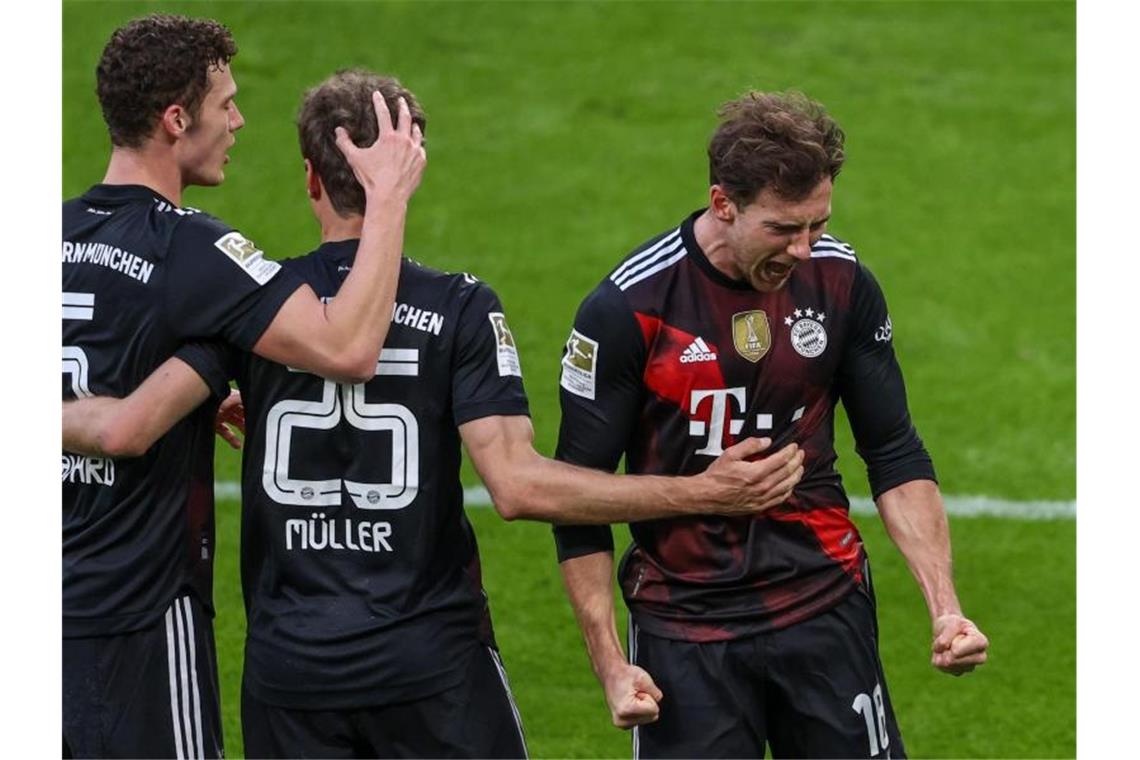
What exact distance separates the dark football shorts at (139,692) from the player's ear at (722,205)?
4.94ft

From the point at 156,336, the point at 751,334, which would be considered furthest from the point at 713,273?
the point at 156,336

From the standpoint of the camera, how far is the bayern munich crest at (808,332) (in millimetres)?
4527

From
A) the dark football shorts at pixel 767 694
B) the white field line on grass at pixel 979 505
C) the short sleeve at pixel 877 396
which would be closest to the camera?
the dark football shorts at pixel 767 694

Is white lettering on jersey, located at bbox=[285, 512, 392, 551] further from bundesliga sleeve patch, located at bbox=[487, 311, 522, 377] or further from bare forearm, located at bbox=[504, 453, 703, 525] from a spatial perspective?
bundesliga sleeve patch, located at bbox=[487, 311, 522, 377]

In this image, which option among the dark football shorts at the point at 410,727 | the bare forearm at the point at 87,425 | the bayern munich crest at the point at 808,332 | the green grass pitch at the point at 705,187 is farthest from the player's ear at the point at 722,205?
the green grass pitch at the point at 705,187

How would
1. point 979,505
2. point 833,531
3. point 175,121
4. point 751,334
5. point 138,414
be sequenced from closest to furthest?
point 138,414 → point 175,121 → point 751,334 → point 833,531 → point 979,505

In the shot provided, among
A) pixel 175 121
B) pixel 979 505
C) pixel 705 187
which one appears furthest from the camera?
pixel 705 187

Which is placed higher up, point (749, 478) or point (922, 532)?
point (749, 478)

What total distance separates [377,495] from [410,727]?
0.52 m

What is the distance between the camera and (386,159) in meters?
4.29

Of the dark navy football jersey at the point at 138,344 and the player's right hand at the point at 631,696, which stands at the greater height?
the dark navy football jersey at the point at 138,344

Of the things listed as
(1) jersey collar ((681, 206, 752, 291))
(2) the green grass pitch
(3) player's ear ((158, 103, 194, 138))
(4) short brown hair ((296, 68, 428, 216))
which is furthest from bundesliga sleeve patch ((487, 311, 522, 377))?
(2) the green grass pitch

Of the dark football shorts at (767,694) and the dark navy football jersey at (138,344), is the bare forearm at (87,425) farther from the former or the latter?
the dark football shorts at (767,694)

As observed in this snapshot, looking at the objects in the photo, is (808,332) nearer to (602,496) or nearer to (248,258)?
(602,496)
